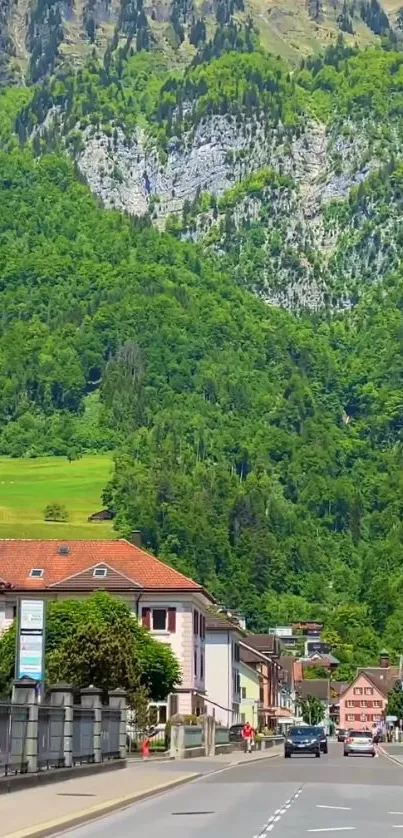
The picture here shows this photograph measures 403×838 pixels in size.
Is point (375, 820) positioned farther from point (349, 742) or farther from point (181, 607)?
point (181, 607)

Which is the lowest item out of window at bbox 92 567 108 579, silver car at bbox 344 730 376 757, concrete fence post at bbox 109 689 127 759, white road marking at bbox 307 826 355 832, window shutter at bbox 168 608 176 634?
white road marking at bbox 307 826 355 832

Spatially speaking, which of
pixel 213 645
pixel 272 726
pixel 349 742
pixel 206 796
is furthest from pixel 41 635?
pixel 272 726

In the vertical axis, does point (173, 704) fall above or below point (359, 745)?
above

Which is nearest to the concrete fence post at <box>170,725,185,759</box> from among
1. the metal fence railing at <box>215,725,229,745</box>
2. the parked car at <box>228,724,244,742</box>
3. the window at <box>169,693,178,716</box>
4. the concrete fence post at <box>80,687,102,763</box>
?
the metal fence railing at <box>215,725,229,745</box>

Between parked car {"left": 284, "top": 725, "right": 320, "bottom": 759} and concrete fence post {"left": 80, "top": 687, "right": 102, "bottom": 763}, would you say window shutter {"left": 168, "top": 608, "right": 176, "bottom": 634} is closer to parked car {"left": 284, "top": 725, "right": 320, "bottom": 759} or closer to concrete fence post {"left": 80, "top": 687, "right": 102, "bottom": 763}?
parked car {"left": 284, "top": 725, "right": 320, "bottom": 759}

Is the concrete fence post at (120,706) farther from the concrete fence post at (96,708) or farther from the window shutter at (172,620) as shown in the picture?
the window shutter at (172,620)

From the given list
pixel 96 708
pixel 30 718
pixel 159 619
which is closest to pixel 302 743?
pixel 159 619

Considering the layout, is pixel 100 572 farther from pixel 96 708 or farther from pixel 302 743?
pixel 96 708

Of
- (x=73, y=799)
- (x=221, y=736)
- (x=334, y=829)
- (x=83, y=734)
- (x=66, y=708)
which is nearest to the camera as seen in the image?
(x=334, y=829)

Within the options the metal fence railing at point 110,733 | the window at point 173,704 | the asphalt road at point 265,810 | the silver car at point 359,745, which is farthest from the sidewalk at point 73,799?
the window at point 173,704
